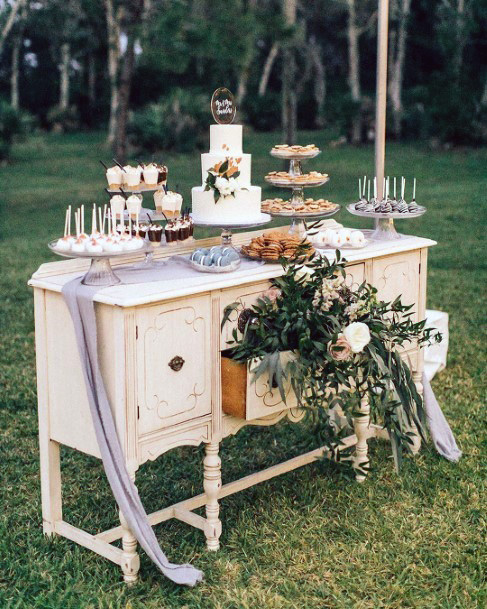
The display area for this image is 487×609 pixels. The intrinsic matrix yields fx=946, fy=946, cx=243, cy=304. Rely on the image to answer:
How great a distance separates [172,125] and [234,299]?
1547 cm

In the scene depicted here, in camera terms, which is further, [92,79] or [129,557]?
[92,79]

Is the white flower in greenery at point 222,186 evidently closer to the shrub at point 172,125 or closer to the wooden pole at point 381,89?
the wooden pole at point 381,89

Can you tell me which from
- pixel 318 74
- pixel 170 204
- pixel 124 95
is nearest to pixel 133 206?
pixel 170 204

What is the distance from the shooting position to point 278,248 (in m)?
3.62

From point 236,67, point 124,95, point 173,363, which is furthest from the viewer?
point 236,67

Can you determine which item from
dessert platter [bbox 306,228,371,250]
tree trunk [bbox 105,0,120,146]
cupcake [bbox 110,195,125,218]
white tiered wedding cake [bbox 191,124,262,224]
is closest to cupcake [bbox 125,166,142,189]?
cupcake [bbox 110,195,125,218]

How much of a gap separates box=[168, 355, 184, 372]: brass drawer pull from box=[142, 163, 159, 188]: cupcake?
747 millimetres

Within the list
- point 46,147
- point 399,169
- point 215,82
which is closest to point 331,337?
point 399,169

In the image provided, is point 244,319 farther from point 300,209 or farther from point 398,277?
point 398,277

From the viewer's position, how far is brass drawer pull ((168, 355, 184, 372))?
3242 millimetres

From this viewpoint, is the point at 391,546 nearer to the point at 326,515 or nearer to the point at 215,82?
the point at 326,515

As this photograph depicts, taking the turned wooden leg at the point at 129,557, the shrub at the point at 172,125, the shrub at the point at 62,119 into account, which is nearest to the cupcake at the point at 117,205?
the turned wooden leg at the point at 129,557

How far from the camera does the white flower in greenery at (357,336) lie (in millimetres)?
3354

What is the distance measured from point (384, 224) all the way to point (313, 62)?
27.5 metres
